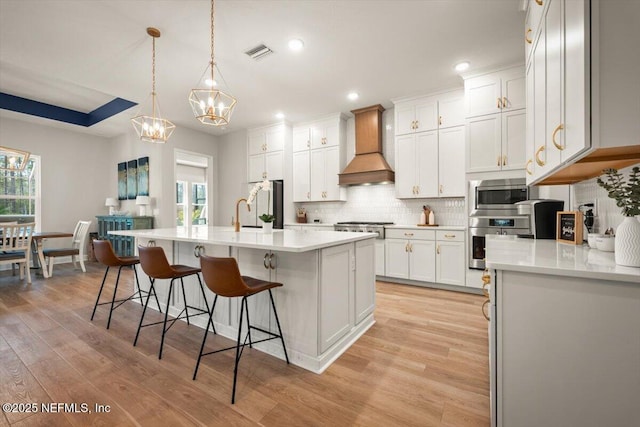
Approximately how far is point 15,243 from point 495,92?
23.7 feet

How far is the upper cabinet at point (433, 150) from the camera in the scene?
408 cm

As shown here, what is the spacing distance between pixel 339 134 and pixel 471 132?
2231mm

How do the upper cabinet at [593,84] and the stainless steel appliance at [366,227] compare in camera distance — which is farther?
the stainless steel appliance at [366,227]

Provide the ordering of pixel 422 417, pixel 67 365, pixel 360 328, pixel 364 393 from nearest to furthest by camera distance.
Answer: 1. pixel 422 417
2. pixel 364 393
3. pixel 67 365
4. pixel 360 328

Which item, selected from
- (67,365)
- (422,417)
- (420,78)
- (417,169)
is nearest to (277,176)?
(417,169)

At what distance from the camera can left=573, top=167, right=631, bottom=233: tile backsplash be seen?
1.60 metres

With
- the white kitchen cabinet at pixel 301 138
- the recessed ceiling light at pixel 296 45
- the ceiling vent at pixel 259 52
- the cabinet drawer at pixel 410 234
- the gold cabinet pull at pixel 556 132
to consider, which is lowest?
the cabinet drawer at pixel 410 234

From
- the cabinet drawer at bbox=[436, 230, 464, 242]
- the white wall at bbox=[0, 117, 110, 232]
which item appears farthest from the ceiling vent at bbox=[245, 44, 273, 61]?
the white wall at bbox=[0, 117, 110, 232]

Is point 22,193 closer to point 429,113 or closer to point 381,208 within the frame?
point 381,208

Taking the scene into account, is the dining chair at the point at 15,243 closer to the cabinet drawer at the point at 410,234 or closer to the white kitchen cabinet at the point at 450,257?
the cabinet drawer at the point at 410,234

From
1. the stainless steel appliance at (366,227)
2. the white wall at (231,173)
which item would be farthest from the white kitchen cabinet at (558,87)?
the white wall at (231,173)

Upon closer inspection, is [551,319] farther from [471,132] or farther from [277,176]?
[277,176]

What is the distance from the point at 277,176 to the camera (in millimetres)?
5676

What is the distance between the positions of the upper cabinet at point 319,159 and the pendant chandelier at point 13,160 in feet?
16.8
